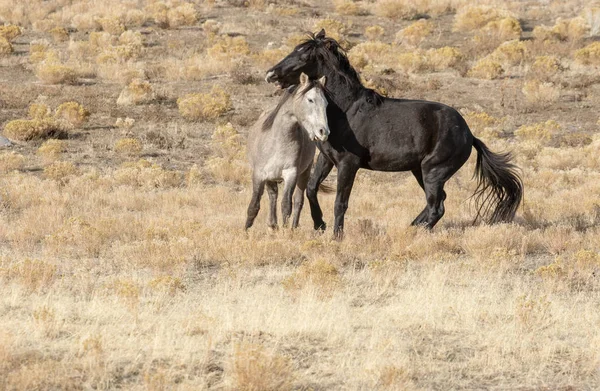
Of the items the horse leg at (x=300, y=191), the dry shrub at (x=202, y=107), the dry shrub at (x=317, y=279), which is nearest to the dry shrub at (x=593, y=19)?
the dry shrub at (x=202, y=107)

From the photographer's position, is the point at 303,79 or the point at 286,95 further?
the point at 286,95

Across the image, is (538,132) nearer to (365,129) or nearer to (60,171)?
(60,171)

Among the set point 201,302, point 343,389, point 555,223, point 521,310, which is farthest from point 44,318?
point 555,223

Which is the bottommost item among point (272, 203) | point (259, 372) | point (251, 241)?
point (251, 241)

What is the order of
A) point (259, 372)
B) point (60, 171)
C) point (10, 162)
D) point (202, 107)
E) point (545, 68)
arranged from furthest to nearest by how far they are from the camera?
point (545, 68) < point (202, 107) < point (10, 162) < point (60, 171) < point (259, 372)

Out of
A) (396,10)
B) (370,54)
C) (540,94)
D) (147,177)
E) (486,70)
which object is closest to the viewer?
(147,177)

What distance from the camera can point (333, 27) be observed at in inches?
1323

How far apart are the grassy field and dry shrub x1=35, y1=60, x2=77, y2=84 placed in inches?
2.1

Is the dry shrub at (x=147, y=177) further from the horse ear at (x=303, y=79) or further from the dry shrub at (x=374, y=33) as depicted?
the dry shrub at (x=374, y=33)

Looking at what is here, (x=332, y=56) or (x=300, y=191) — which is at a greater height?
(x=332, y=56)

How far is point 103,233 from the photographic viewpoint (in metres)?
11.4

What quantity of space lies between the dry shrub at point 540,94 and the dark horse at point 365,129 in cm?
1406

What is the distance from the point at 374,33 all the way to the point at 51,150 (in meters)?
18.0

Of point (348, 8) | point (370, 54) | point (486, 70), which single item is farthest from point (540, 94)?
point (348, 8)
